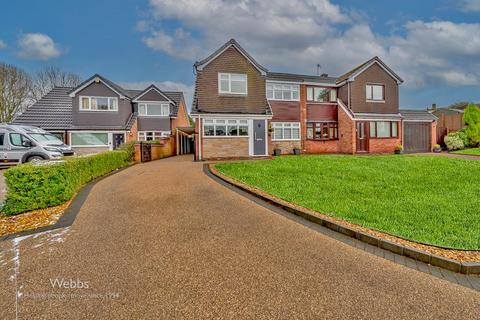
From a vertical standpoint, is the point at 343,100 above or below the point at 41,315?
above

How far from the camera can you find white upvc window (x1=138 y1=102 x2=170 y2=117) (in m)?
26.2

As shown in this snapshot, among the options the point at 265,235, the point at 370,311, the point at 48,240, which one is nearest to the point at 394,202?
the point at 265,235

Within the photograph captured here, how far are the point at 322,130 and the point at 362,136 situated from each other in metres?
3.29

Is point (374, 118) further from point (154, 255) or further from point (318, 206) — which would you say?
point (154, 255)

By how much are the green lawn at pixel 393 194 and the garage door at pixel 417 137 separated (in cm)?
1165

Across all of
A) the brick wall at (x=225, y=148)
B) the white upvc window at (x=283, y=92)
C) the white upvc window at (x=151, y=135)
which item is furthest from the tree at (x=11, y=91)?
the white upvc window at (x=283, y=92)

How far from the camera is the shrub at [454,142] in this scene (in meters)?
21.9

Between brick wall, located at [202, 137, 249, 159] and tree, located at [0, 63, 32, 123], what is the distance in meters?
25.7

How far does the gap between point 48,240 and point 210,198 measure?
12.2 feet

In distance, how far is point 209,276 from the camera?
125 inches

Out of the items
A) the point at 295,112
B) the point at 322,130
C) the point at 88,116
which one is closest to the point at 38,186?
the point at 295,112

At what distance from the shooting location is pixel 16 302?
2.71 metres

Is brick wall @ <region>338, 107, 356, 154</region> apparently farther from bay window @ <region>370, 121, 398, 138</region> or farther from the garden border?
the garden border

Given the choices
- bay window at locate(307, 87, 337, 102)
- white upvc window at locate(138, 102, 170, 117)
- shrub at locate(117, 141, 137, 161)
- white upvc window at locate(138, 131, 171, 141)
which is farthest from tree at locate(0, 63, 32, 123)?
bay window at locate(307, 87, 337, 102)
